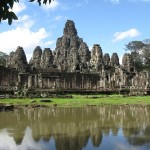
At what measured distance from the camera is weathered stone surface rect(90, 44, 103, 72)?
76.7 m

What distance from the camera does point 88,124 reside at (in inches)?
769

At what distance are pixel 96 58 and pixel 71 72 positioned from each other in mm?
15456

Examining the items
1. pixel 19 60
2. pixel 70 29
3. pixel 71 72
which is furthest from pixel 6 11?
pixel 70 29

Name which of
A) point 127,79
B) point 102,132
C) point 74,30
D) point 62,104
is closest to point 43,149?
point 102,132

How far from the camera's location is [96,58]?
79.8 metres

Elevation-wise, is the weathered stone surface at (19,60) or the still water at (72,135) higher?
the weathered stone surface at (19,60)

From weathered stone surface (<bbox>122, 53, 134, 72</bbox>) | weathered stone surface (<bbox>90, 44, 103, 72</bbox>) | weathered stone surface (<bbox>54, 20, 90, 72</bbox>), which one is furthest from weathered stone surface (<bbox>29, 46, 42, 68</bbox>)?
Answer: weathered stone surface (<bbox>122, 53, 134, 72</bbox>)

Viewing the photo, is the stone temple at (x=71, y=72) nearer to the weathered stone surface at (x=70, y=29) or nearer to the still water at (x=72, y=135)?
the weathered stone surface at (x=70, y=29)

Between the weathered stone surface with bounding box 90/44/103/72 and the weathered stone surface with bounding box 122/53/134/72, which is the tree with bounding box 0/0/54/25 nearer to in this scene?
the weathered stone surface with bounding box 90/44/103/72

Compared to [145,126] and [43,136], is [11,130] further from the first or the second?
[145,126]

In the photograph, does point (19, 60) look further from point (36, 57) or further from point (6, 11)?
point (6, 11)

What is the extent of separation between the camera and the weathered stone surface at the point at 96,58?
252 feet

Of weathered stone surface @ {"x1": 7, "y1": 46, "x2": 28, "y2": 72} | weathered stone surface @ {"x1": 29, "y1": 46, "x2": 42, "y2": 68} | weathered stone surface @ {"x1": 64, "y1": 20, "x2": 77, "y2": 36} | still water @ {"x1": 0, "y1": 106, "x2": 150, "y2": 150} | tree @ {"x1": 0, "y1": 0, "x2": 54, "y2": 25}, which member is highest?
weathered stone surface @ {"x1": 64, "y1": 20, "x2": 77, "y2": 36}

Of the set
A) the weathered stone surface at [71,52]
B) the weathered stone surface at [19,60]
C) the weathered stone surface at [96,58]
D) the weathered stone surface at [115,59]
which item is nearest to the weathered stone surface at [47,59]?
the weathered stone surface at [71,52]
